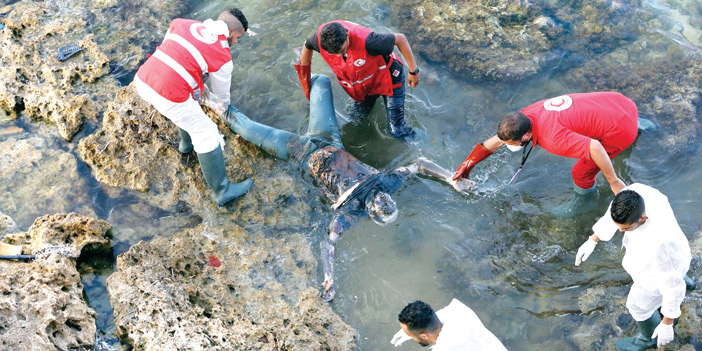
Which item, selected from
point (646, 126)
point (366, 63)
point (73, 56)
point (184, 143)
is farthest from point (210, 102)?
point (646, 126)

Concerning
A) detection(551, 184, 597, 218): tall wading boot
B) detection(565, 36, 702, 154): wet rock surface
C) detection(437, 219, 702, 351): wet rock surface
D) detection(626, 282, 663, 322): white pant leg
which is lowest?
detection(437, 219, 702, 351): wet rock surface

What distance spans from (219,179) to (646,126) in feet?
14.2

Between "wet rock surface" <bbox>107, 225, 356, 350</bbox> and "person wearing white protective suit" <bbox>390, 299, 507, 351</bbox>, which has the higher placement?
"person wearing white protective suit" <bbox>390, 299, 507, 351</bbox>

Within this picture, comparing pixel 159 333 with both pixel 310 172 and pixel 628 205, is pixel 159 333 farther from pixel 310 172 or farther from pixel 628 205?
pixel 628 205

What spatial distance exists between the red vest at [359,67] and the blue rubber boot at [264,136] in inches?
31.5

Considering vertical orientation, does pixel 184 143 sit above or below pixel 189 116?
below

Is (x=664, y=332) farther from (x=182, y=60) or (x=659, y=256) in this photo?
(x=182, y=60)

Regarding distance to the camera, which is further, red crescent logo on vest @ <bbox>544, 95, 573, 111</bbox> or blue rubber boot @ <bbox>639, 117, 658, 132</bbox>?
blue rubber boot @ <bbox>639, 117, 658, 132</bbox>

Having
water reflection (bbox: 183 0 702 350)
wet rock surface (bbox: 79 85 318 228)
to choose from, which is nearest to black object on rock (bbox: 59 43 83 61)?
wet rock surface (bbox: 79 85 318 228)

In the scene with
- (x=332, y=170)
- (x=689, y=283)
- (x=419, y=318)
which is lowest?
(x=332, y=170)

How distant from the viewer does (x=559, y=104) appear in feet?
13.3

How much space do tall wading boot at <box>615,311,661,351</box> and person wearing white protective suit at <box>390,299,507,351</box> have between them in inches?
49.1

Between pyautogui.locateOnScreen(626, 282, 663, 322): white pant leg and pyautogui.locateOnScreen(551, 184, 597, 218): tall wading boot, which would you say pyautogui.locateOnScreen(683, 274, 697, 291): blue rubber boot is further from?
pyautogui.locateOnScreen(551, 184, 597, 218): tall wading boot

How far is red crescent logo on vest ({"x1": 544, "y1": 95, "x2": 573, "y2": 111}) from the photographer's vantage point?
4.02 meters
